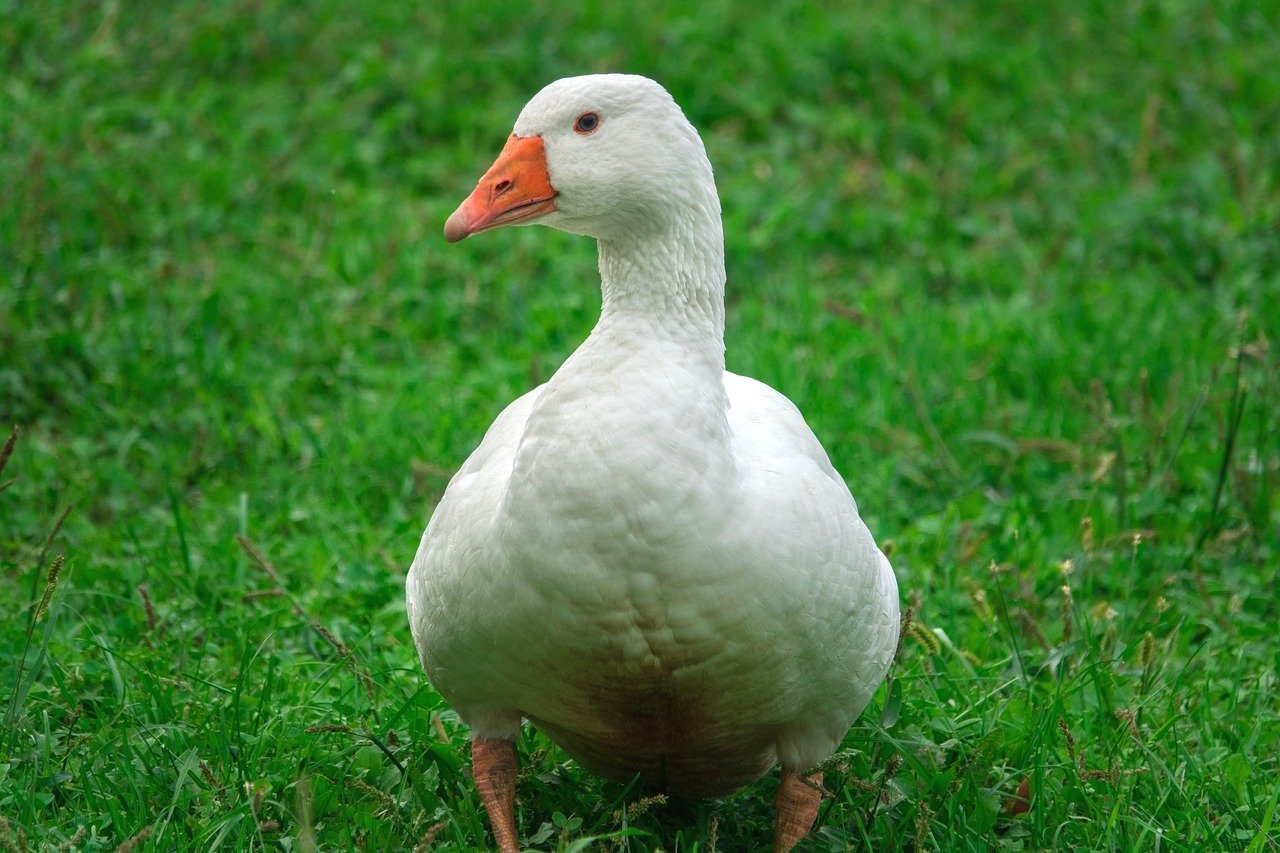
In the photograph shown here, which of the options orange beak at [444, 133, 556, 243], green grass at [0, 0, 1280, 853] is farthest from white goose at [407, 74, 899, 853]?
green grass at [0, 0, 1280, 853]

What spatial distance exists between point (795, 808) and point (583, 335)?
2972 millimetres

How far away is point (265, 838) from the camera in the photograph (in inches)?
123

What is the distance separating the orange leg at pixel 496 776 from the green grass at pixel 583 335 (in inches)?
3.6

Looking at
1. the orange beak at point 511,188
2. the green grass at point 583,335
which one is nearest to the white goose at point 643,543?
the orange beak at point 511,188

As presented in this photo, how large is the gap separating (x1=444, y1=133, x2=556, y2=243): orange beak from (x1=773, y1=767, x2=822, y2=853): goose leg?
4.43 ft

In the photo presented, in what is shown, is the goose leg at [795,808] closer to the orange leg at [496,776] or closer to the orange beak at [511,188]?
the orange leg at [496,776]

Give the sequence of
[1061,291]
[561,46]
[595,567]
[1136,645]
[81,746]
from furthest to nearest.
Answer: [561,46] < [1061,291] < [1136,645] < [81,746] < [595,567]

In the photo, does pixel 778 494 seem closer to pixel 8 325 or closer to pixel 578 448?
pixel 578 448

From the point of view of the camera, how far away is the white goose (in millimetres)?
2748

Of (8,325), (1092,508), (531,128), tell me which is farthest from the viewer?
(8,325)

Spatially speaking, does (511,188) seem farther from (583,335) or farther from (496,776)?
(583,335)

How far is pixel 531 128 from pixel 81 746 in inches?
67.6

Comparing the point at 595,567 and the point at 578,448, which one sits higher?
the point at 578,448

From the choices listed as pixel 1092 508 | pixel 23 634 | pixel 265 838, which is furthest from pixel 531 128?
pixel 1092 508
